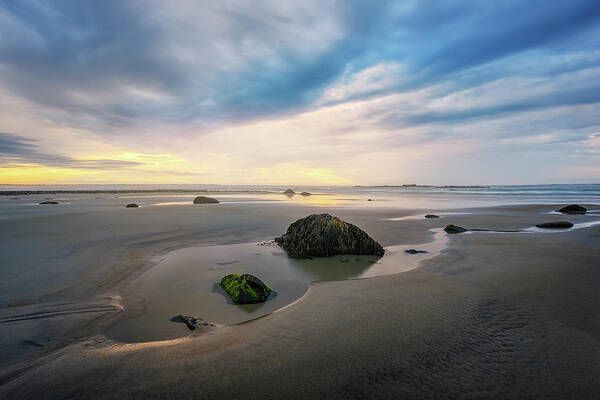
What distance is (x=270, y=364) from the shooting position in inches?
105

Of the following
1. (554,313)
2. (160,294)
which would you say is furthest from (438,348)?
(160,294)

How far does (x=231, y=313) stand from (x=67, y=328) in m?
2.01

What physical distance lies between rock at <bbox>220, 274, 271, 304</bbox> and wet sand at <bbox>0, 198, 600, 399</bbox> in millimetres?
546

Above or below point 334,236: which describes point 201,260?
below

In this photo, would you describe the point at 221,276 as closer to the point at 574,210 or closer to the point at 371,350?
the point at 371,350

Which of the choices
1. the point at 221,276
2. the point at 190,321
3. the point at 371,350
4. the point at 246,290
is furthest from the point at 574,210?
the point at 190,321

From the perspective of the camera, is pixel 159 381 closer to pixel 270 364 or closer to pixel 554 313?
pixel 270 364

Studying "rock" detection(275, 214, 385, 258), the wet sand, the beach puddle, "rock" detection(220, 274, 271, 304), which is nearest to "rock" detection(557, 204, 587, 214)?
the beach puddle

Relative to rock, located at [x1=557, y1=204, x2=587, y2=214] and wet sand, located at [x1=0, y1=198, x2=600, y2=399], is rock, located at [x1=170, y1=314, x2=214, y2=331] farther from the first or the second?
rock, located at [x1=557, y1=204, x2=587, y2=214]

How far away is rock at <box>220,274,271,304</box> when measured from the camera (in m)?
4.34

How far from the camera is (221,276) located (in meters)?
5.70

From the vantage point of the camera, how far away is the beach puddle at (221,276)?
374cm

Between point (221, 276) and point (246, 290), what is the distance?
152cm

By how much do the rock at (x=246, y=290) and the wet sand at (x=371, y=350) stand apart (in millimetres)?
546
